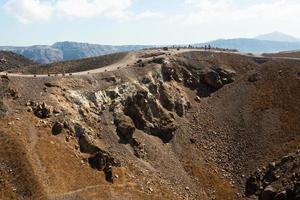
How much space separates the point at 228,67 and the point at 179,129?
98.5 feet

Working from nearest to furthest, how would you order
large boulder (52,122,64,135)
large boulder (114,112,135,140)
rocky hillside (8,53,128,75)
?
large boulder (52,122,64,135) < large boulder (114,112,135,140) < rocky hillside (8,53,128,75)

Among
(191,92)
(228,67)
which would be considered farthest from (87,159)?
(228,67)

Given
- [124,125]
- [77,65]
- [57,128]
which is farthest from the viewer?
[77,65]

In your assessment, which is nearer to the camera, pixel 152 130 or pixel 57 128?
pixel 57 128

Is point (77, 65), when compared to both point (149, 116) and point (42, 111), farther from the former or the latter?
point (42, 111)

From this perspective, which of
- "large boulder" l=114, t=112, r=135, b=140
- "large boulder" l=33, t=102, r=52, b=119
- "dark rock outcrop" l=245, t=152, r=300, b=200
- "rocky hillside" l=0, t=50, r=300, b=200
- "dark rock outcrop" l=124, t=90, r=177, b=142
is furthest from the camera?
"dark rock outcrop" l=124, t=90, r=177, b=142

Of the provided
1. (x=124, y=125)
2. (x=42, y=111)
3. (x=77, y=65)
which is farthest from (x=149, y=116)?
(x=77, y=65)

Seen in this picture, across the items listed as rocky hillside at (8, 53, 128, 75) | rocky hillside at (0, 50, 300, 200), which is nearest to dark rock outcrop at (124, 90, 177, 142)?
rocky hillside at (0, 50, 300, 200)

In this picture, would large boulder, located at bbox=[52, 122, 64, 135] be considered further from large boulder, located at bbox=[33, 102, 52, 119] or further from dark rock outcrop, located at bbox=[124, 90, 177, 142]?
dark rock outcrop, located at bbox=[124, 90, 177, 142]

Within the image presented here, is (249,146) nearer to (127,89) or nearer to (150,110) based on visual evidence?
(150,110)

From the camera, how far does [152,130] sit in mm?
97938

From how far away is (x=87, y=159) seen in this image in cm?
8062

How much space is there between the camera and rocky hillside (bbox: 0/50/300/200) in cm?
7494

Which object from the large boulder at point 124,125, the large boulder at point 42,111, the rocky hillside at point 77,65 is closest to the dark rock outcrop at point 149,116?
the large boulder at point 124,125
